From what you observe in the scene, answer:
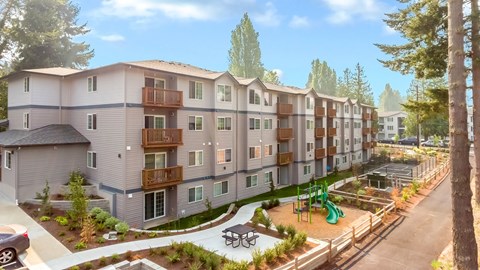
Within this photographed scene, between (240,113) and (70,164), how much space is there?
15.4m

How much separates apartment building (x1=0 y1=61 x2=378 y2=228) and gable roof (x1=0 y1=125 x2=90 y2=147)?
0.07 metres

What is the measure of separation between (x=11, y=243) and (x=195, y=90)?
15.6 m

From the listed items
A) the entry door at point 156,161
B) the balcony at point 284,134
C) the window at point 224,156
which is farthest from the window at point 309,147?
the entry door at point 156,161

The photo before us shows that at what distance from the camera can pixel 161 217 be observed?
22.2m

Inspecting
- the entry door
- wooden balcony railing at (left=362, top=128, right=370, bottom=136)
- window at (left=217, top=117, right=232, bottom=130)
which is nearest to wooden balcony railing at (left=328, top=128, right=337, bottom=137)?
wooden balcony railing at (left=362, top=128, right=370, bottom=136)

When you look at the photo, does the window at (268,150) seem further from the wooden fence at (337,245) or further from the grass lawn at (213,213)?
the wooden fence at (337,245)

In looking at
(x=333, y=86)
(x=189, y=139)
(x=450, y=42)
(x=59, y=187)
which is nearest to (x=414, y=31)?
(x=450, y=42)

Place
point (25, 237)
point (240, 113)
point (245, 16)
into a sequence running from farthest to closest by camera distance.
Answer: point (245, 16) → point (240, 113) → point (25, 237)

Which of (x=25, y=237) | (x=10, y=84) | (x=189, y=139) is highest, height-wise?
(x=10, y=84)

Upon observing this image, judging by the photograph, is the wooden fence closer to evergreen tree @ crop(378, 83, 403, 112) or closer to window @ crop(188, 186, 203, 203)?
window @ crop(188, 186, 203, 203)

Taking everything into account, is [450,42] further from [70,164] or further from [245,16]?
[245,16]

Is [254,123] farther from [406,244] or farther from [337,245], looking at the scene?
[406,244]

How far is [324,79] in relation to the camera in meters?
91.2

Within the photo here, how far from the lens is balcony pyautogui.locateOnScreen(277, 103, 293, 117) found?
3303 cm
